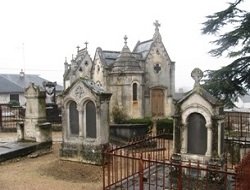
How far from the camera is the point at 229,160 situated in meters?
12.4

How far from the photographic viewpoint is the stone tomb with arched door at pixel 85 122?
1207 cm

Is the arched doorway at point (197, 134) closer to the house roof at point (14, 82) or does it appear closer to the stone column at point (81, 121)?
the stone column at point (81, 121)

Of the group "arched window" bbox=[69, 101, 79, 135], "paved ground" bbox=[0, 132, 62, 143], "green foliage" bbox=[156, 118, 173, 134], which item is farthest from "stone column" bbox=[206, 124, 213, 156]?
"paved ground" bbox=[0, 132, 62, 143]

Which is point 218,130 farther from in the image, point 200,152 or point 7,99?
point 7,99

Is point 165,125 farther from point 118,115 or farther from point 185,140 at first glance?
point 185,140

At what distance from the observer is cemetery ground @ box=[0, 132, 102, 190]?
9773mm

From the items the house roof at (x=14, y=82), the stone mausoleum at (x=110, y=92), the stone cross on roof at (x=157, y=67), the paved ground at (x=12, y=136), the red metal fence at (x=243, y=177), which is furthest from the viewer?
the house roof at (x=14, y=82)

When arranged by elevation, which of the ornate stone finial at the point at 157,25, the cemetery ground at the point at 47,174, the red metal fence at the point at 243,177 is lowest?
the cemetery ground at the point at 47,174

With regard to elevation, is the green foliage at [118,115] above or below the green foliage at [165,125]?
above

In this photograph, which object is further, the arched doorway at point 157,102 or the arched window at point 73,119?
the arched doorway at point 157,102

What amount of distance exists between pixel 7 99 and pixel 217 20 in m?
34.3

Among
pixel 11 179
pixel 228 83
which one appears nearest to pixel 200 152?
pixel 228 83

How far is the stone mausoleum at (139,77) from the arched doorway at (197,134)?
12.8 m

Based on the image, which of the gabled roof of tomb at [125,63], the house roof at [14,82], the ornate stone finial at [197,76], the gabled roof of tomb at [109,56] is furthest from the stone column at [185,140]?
the house roof at [14,82]
